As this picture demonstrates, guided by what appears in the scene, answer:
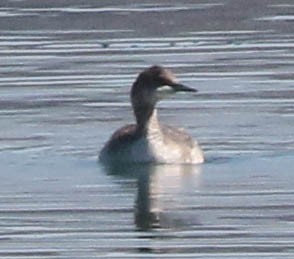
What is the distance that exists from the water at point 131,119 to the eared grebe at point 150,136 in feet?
0.64

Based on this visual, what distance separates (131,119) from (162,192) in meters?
3.93

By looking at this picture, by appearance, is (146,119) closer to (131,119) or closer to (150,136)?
(150,136)

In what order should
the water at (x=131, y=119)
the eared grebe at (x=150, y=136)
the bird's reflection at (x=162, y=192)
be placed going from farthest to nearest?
the eared grebe at (x=150, y=136)
the bird's reflection at (x=162, y=192)
the water at (x=131, y=119)

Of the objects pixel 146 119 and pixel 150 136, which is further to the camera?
pixel 146 119

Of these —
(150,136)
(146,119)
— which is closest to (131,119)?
(146,119)

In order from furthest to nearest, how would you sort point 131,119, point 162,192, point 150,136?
point 131,119 < point 150,136 < point 162,192

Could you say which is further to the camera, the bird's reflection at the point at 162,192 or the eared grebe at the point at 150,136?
the eared grebe at the point at 150,136

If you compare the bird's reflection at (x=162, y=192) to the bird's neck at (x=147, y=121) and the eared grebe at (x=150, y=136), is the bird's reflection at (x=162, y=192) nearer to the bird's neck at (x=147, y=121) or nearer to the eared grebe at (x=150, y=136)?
the eared grebe at (x=150, y=136)

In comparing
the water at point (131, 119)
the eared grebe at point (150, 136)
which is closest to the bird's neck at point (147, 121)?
the eared grebe at point (150, 136)

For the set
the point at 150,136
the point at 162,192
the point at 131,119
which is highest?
the point at 162,192

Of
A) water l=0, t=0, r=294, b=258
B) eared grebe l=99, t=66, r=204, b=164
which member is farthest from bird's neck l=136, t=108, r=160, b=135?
water l=0, t=0, r=294, b=258

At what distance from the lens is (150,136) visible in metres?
21.3

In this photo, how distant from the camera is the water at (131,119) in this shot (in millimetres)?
16875

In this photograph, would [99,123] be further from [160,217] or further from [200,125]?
[160,217]
